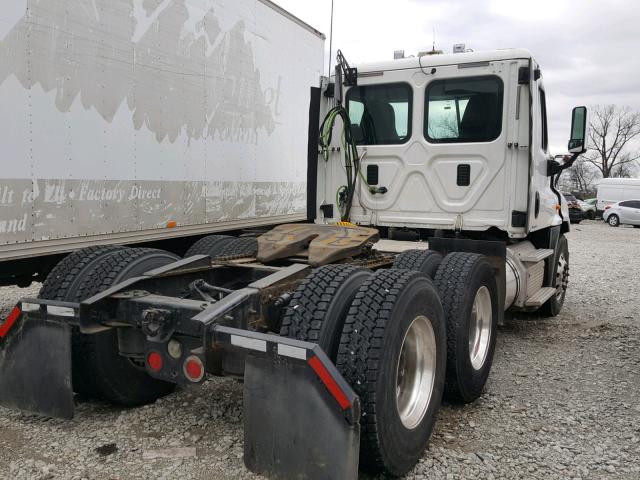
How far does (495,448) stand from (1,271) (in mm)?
3948

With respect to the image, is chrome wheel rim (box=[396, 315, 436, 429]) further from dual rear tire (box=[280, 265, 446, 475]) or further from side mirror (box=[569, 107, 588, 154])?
side mirror (box=[569, 107, 588, 154])

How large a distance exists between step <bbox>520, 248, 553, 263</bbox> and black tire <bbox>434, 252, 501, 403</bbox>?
1.52 metres

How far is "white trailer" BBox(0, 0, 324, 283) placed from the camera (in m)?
4.40

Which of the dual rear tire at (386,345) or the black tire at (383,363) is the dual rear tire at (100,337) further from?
the black tire at (383,363)

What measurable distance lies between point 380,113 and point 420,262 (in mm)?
2073

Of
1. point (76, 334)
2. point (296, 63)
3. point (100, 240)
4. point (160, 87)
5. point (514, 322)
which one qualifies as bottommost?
point (514, 322)

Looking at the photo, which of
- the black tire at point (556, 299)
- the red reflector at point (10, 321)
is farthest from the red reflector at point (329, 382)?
the black tire at point (556, 299)

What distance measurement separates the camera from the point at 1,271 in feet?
15.6

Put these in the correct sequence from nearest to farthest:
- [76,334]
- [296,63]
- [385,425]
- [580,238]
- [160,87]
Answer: [385,425] < [76,334] < [160,87] < [296,63] < [580,238]

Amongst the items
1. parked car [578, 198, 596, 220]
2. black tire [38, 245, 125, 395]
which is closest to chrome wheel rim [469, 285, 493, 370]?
black tire [38, 245, 125, 395]

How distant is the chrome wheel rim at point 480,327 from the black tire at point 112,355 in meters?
2.33

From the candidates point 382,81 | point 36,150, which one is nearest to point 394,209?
point 382,81

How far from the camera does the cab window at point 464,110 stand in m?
5.45

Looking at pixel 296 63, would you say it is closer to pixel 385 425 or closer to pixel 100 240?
pixel 100 240
